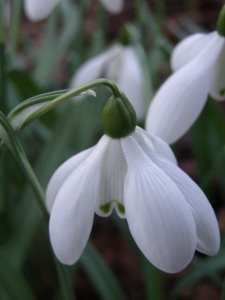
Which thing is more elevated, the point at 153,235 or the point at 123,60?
the point at 153,235

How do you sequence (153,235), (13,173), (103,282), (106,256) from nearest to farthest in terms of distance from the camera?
(153,235), (103,282), (13,173), (106,256)

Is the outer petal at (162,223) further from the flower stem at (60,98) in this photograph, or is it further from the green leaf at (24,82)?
the green leaf at (24,82)

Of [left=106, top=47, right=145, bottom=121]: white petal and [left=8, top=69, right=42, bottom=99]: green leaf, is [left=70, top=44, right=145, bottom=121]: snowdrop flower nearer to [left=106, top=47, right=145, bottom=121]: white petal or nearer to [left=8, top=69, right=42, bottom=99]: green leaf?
[left=106, top=47, right=145, bottom=121]: white petal

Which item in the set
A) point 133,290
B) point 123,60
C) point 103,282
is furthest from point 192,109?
point 133,290

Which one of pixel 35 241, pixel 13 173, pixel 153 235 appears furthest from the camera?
pixel 35 241

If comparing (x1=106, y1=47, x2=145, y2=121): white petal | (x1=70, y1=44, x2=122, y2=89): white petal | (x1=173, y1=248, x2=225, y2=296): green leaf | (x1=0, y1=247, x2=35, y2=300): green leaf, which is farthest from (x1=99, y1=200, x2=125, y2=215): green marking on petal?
(x1=70, y1=44, x2=122, y2=89): white petal

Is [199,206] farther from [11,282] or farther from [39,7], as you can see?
[39,7]

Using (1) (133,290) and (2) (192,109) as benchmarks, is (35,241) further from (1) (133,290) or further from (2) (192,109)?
(2) (192,109)
